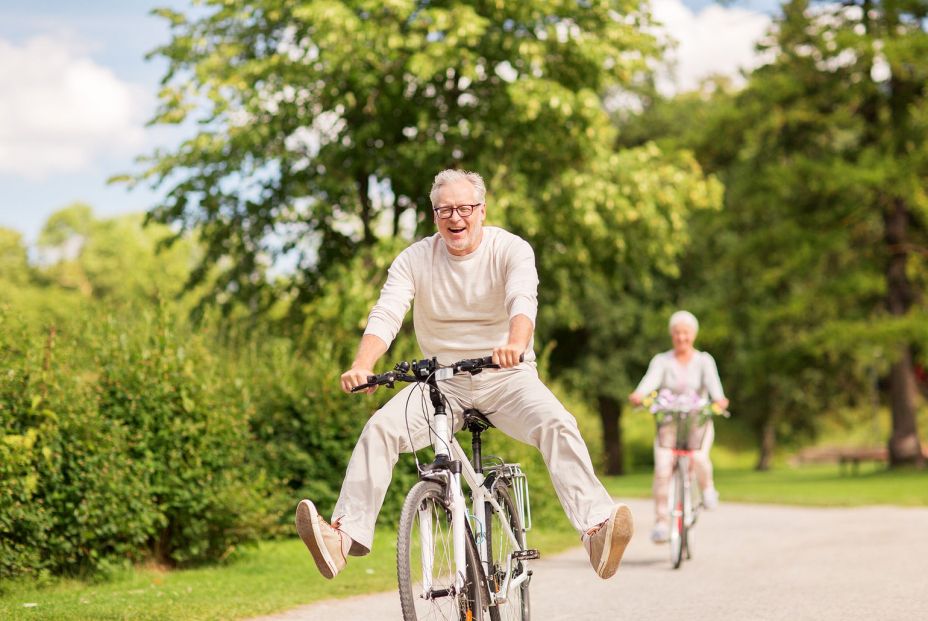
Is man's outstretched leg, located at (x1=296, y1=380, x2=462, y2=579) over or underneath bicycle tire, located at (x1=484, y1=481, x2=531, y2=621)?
over

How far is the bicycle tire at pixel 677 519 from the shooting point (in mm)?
10312

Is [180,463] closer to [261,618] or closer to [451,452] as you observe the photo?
[261,618]

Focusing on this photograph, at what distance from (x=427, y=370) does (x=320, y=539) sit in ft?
2.67

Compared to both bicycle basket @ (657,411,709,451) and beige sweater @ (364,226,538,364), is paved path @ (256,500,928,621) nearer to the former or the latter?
bicycle basket @ (657,411,709,451)

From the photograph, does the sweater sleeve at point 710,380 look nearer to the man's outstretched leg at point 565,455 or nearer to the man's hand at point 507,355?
the man's outstretched leg at point 565,455

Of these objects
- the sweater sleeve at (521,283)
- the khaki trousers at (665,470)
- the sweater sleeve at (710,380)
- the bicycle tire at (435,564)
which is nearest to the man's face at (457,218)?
the sweater sleeve at (521,283)

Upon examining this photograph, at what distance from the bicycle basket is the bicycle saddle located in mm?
5325

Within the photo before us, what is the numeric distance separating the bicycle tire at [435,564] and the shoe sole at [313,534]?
0.35 metres

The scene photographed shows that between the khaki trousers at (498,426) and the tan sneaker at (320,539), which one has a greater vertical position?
the khaki trousers at (498,426)

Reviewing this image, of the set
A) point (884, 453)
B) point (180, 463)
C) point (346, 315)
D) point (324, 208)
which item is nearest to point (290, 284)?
point (324, 208)

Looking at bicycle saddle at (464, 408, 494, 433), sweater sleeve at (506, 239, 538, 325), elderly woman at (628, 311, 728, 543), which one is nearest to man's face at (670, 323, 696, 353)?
elderly woman at (628, 311, 728, 543)

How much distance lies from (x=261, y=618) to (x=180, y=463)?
2.55 meters

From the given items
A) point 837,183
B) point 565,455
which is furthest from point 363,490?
point 837,183

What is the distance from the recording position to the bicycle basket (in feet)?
35.7
